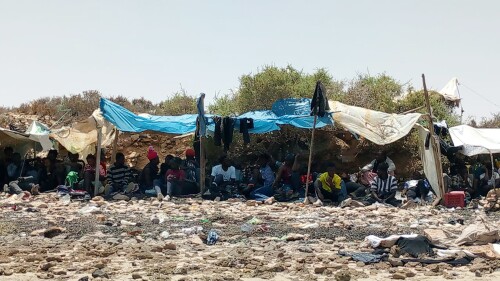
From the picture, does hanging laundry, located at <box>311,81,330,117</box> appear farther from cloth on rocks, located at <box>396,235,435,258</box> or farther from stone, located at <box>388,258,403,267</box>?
stone, located at <box>388,258,403,267</box>

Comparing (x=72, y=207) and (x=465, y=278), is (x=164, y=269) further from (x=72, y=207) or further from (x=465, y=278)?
(x=72, y=207)

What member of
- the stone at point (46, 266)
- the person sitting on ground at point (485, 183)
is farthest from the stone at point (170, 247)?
the person sitting on ground at point (485, 183)

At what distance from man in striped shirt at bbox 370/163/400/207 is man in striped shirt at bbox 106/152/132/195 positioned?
222 inches

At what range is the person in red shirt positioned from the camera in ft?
43.0

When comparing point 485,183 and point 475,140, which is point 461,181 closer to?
point 485,183

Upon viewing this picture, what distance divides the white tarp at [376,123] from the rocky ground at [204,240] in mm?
1889

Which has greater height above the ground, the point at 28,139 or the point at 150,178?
the point at 28,139

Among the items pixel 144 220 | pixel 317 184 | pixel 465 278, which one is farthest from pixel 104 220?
pixel 465 278

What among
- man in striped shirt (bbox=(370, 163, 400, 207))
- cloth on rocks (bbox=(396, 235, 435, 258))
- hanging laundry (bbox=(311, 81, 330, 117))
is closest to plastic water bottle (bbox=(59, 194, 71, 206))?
hanging laundry (bbox=(311, 81, 330, 117))

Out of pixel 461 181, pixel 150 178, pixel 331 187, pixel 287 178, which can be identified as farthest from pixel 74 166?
pixel 461 181

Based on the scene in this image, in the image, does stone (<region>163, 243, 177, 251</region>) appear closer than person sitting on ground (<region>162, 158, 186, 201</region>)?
Yes

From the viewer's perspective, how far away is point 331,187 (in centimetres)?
1193

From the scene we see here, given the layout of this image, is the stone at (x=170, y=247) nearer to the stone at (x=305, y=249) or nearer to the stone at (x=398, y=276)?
the stone at (x=305, y=249)

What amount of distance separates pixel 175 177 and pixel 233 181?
1.43 metres
